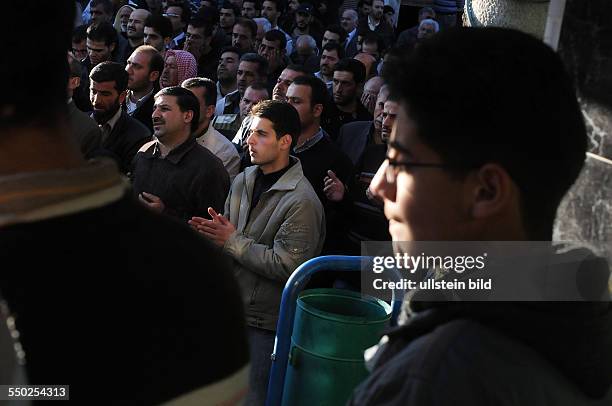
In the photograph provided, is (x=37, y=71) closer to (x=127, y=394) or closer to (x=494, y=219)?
(x=127, y=394)

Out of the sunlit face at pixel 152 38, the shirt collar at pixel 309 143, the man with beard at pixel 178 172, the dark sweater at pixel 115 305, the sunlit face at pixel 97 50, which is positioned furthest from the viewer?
the sunlit face at pixel 152 38

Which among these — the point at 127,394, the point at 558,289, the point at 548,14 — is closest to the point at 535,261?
the point at 558,289

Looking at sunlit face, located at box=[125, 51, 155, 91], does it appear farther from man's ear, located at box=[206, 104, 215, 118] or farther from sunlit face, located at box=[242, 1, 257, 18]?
sunlit face, located at box=[242, 1, 257, 18]

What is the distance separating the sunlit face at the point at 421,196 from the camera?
4.23 ft

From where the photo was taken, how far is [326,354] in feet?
9.69

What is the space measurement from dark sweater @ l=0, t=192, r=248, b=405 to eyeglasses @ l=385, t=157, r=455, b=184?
0.38 m

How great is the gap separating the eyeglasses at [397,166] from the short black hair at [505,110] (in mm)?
25

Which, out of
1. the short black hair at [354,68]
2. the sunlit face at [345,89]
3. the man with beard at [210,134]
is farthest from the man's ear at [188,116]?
the short black hair at [354,68]

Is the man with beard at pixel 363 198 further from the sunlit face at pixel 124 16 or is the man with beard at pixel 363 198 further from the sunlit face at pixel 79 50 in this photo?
the sunlit face at pixel 124 16

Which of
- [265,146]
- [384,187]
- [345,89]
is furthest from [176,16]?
[384,187]

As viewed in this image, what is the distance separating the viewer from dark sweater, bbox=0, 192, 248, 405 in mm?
1062

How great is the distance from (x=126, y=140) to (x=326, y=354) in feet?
10.2

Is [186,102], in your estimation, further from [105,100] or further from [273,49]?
[273,49]

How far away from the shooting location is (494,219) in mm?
1268
